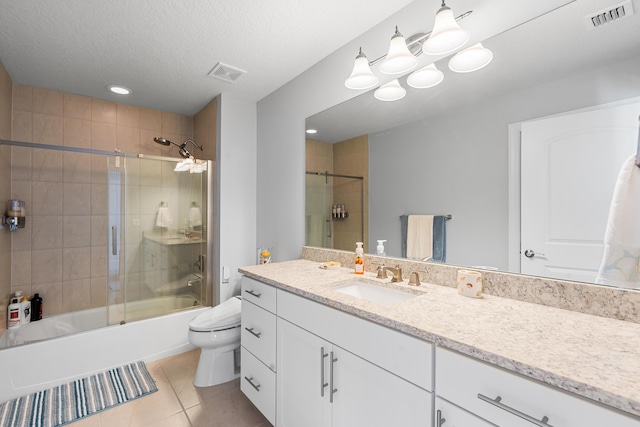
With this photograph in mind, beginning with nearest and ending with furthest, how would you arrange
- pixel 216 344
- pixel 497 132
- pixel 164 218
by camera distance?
pixel 497 132, pixel 216 344, pixel 164 218

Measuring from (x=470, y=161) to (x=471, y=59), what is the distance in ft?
1.51

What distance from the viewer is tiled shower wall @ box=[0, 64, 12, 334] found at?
7.08ft

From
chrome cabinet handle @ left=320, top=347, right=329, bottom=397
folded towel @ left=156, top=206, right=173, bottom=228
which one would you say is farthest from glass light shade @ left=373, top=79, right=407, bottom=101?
folded towel @ left=156, top=206, right=173, bottom=228

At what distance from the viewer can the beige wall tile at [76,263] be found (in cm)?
264

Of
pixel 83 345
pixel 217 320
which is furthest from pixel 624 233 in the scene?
pixel 83 345

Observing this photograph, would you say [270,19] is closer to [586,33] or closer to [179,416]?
[586,33]

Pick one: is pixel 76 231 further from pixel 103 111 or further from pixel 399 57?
pixel 399 57

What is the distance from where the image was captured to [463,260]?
1.38 metres

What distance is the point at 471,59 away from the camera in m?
1.32

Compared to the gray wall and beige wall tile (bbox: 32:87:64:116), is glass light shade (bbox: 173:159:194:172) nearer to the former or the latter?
beige wall tile (bbox: 32:87:64:116)

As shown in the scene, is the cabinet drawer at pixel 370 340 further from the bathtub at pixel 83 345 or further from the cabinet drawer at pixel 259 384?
the bathtub at pixel 83 345

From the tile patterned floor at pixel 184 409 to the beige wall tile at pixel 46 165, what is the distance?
198 cm

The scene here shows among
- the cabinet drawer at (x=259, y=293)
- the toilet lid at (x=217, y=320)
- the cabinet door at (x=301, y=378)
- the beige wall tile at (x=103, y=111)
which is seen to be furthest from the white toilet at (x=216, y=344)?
the beige wall tile at (x=103, y=111)

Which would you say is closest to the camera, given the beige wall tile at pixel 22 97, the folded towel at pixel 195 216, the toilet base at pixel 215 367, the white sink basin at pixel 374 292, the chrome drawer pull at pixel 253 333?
the white sink basin at pixel 374 292
